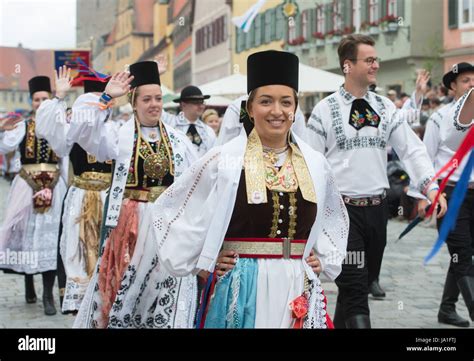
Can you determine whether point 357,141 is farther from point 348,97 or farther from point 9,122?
point 9,122

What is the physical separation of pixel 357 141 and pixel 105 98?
1657 millimetres

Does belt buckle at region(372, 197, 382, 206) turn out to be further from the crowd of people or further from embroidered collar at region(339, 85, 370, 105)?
embroidered collar at region(339, 85, 370, 105)

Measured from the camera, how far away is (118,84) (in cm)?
618

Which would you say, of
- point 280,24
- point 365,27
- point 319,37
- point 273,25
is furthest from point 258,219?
point 273,25

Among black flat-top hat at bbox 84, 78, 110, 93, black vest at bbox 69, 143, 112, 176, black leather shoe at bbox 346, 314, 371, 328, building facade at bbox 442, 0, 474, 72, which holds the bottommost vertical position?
black leather shoe at bbox 346, 314, 371, 328

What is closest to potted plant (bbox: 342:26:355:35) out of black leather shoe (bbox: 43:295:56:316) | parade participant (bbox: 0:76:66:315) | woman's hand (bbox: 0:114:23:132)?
woman's hand (bbox: 0:114:23:132)

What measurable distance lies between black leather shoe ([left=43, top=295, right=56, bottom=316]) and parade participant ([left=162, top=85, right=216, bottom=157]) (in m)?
2.68

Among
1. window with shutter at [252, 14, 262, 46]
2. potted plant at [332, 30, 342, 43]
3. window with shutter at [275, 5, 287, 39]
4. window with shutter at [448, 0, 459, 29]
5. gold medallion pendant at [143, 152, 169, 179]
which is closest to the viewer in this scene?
gold medallion pendant at [143, 152, 169, 179]

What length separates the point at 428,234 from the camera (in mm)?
14367

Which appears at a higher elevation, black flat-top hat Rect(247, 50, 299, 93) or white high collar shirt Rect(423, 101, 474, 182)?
black flat-top hat Rect(247, 50, 299, 93)

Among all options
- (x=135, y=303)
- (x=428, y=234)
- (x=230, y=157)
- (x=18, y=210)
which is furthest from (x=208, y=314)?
(x=428, y=234)

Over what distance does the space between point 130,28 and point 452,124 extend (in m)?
80.9

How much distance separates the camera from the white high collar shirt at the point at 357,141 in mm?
6555

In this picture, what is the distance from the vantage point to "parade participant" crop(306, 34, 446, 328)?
6.43 m
